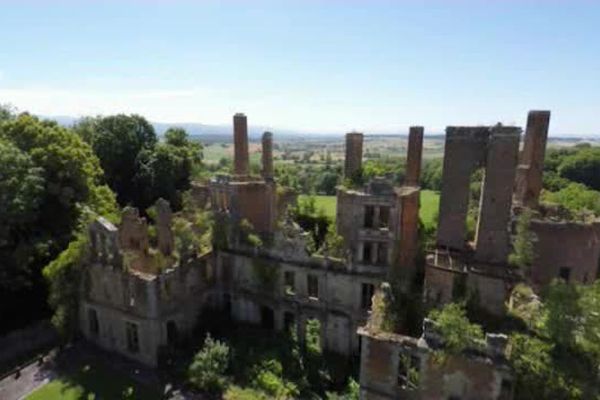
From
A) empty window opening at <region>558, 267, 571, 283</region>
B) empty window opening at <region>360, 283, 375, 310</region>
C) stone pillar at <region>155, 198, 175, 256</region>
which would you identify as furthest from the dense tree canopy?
empty window opening at <region>558, 267, 571, 283</region>

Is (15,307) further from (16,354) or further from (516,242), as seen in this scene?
(516,242)

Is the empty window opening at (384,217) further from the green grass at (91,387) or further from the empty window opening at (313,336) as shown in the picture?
the green grass at (91,387)

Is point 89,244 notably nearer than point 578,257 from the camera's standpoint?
No

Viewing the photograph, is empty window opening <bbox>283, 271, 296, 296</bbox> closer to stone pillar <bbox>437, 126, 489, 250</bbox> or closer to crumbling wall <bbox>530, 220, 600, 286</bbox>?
stone pillar <bbox>437, 126, 489, 250</bbox>

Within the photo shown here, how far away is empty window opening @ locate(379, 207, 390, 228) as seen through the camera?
27.1 m

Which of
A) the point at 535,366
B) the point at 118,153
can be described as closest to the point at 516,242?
the point at 535,366

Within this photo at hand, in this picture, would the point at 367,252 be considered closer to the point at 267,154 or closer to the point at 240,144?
the point at 267,154

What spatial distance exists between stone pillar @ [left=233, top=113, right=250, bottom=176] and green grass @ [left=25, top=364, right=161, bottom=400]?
18056 millimetres

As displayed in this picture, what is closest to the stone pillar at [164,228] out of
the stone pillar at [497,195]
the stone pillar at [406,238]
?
the stone pillar at [406,238]

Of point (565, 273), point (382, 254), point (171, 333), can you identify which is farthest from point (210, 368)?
point (565, 273)

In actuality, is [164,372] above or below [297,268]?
below

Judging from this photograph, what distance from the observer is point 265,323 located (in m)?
31.3

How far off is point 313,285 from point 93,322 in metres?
15.7

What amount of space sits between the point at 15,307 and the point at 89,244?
11643 millimetres
